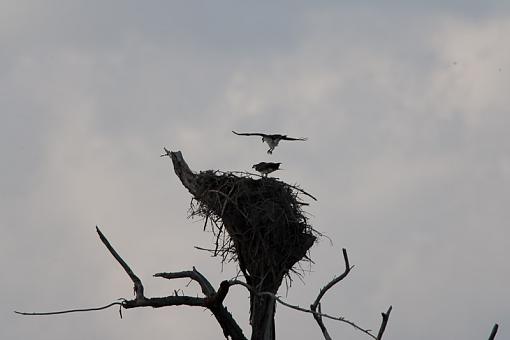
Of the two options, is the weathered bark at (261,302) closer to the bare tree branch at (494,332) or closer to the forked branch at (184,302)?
the forked branch at (184,302)

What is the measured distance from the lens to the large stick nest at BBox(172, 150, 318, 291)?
1385 cm

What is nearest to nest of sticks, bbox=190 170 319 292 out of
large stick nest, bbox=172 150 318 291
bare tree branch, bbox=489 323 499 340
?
large stick nest, bbox=172 150 318 291

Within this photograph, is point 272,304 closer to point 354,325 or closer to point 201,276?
point 201,276

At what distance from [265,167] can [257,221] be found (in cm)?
244

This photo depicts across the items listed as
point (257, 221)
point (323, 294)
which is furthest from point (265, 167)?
point (323, 294)

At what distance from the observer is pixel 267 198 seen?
14.9m

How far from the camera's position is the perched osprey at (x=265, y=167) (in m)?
16.5

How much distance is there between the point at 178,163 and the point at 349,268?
4376 millimetres

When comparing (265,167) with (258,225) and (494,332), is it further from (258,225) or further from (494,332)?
(494,332)

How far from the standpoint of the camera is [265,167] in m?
16.5

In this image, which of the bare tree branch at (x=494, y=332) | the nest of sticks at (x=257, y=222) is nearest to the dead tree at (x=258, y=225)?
the nest of sticks at (x=257, y=222)

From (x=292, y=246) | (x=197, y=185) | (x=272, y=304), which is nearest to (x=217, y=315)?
(x=272, y=304)

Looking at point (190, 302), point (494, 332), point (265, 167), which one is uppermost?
point (265, 167)

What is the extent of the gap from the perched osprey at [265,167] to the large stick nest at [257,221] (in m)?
1.03
